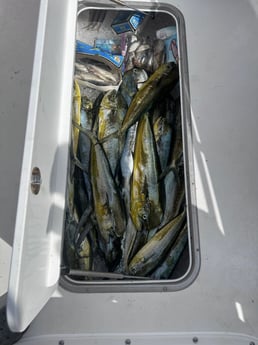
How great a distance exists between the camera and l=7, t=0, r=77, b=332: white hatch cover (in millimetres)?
818

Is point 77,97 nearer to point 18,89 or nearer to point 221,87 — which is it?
point 18,89

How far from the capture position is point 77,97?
5.84ft

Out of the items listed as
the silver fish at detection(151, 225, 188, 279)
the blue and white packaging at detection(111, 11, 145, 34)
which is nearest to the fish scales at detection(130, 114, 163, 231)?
the silver fish at detection(151, 225, 188, 279)

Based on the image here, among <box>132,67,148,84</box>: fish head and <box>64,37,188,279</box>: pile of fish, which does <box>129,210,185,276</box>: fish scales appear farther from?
<box>132,67,148,84</box>: fish head

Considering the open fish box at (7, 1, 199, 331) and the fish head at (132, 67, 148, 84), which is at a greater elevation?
the fish head at (132, 67, 148, 84)

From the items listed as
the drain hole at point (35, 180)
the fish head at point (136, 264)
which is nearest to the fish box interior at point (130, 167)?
the fish head at point (136, 264)

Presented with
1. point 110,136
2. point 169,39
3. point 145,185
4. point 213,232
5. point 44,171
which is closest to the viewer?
point 44,171

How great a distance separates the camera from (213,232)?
1342 mm

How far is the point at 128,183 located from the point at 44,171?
628mm

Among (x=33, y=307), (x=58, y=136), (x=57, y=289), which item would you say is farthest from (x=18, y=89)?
(x=33, y=307)

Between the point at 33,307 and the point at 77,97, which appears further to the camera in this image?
the point at 77,97

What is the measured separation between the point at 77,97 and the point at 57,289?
94 centimetres

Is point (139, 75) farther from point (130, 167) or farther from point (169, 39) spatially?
point (130, 167)

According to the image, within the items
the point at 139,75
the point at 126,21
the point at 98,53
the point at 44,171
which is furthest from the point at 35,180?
the point at 126,21
